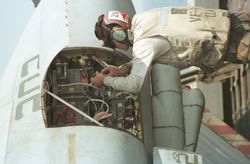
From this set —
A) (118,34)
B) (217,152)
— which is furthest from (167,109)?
(217,152)

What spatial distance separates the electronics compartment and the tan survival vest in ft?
1.71

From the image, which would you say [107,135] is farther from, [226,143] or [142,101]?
[226,143]

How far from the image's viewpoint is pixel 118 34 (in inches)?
380

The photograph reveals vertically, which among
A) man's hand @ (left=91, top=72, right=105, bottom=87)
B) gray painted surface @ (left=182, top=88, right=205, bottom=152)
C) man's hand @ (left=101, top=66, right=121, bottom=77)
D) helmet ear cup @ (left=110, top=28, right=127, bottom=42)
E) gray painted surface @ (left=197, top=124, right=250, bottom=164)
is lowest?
gray painted surface @ (left=197, top=124, right=250, bottom=164)

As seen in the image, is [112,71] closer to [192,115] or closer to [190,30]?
[190,30]

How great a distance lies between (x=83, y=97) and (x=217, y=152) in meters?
5.47

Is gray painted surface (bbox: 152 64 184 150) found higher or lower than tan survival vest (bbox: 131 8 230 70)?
lower

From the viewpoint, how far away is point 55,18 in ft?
33.2

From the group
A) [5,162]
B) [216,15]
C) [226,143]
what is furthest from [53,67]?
[226,143]

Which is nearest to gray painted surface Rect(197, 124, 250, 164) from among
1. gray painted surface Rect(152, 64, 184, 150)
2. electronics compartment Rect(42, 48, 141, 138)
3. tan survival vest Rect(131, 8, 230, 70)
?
gray painted surface Rect(152, 64, 184, 150)

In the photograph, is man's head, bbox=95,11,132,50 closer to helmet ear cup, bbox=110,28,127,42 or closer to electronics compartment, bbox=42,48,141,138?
helmet ear cup, bbox=110,28,127,42

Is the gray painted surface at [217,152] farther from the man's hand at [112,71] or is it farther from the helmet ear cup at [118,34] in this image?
the man's hand at [112,71]

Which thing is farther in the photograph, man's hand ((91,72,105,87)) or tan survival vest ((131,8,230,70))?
tan survival vest ((131,8,230,70))

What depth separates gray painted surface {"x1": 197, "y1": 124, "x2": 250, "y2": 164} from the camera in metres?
14.2
